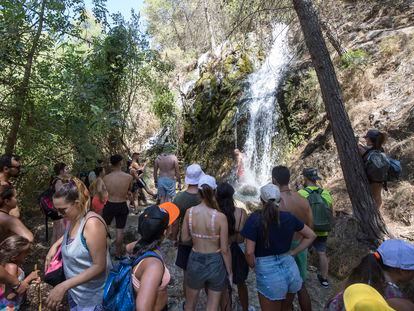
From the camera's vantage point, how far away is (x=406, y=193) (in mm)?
6648

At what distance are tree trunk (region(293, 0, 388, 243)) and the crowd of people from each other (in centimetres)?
49

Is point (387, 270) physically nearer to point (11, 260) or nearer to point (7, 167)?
point (11, 260)

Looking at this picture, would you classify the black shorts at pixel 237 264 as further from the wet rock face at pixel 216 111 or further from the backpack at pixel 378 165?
the wet rock face at pixel 216 111

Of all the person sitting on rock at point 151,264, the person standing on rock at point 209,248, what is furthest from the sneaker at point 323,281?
the person sitting on rock at point 151,264

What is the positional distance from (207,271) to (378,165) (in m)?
3.42

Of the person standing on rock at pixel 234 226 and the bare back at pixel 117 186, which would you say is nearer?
the person standing on rock at pixel 234 226

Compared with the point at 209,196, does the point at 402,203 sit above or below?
below

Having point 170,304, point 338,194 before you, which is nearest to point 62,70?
point 170,304

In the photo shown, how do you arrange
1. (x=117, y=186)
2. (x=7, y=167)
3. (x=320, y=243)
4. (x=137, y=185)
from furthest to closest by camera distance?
(x=137, y=185)
(x=117, y=186)
(x=320, y=243)
(x=7, y=167)

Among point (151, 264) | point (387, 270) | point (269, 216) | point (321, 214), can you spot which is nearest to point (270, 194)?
point (269, 216)

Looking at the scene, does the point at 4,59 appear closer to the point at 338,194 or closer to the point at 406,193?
the point at 338,194

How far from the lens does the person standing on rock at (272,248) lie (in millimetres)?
3084

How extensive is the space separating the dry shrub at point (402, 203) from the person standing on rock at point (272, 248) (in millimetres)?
4200

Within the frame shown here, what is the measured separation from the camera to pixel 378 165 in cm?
527
